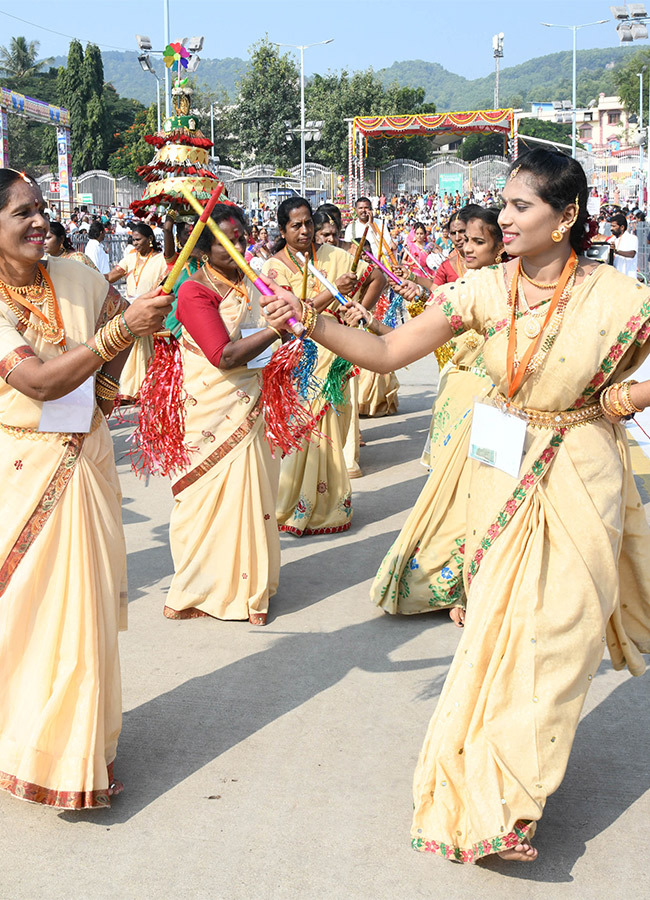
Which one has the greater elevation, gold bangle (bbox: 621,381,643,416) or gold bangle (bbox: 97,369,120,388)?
gold bangle (bbox: 97,369,120,388)

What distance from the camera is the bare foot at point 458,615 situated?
16.3 feet

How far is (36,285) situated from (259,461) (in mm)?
2018

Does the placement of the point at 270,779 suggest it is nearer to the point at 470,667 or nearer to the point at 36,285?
the point at 470,667

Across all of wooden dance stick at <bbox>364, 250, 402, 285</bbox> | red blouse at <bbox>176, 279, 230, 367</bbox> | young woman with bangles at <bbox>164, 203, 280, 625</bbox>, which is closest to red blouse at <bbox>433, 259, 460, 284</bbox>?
wooden dance stick at <bbox>364, 250, 402, 285</bbox>

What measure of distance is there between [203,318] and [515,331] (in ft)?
6.71

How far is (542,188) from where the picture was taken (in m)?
2.96

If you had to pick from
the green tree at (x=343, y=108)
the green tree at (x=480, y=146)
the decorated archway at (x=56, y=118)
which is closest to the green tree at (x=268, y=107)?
the green tree at (x=343, y=108)

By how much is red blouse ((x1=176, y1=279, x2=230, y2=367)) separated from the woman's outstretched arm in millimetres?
1792

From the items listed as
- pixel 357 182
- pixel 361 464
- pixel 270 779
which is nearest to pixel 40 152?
pixel 357 182

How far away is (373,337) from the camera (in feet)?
9.83

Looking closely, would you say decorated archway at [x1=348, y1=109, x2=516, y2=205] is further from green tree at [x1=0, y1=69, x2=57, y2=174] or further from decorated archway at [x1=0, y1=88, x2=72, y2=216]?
green tree at [x1=0, y1=69, x2=57, y2=174]

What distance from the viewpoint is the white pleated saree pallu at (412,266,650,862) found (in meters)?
2.92

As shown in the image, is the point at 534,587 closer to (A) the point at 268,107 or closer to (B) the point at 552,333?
(B) the point at 552,333

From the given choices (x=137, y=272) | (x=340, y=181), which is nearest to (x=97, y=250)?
(x=137, y=272)
